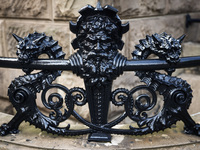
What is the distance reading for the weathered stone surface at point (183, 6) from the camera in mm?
2029

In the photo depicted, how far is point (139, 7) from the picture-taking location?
68.1 inches

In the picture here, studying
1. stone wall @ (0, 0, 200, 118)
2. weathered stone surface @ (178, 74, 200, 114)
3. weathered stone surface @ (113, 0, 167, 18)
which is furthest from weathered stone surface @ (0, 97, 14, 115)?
weathered stone surface @ (178, 74, 200, 114)

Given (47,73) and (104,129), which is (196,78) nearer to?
(104,129)

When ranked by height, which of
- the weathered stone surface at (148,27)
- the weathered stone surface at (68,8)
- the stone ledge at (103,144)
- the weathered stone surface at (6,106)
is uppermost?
the weathered stone surface at (68,8)

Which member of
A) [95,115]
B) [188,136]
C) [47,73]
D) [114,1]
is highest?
[114,1]

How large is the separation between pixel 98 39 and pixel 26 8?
960 millimetres

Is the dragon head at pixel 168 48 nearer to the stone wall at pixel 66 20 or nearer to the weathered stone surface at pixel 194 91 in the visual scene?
the stone wall at pixel 66 20

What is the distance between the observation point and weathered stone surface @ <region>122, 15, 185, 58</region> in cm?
173

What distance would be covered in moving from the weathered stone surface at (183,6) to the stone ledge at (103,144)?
44.1 inches

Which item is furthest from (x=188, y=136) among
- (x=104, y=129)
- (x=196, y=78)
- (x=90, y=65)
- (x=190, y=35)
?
(x=190, y=35)

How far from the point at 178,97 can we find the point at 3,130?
80 centimetres

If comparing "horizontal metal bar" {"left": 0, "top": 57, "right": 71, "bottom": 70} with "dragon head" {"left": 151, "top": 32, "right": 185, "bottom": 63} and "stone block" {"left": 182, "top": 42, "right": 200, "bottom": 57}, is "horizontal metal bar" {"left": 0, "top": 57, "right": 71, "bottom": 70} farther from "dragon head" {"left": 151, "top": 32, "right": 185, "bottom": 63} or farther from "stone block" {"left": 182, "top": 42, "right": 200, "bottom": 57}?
"stone block" {"left": 182, "top": 42, "right": 200, "bottom": 57}

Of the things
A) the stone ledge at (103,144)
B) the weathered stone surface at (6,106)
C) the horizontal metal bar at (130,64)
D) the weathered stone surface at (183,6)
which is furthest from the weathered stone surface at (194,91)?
the weathered stone surface at (6,106)

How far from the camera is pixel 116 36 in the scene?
108cm
